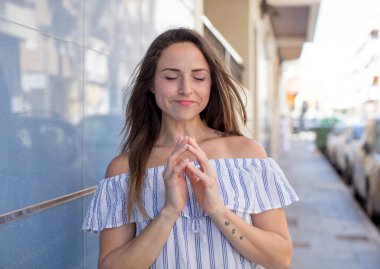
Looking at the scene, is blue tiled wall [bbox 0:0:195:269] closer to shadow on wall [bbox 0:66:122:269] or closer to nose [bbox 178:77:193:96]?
shadow on wall [bbox 0:66:122:269]

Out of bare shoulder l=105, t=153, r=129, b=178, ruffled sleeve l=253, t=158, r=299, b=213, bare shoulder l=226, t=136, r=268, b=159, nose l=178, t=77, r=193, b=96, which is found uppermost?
nose l=178, t=77, r=193, b=96

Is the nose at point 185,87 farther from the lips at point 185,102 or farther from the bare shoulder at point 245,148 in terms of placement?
the bare shoulder at point 245,148

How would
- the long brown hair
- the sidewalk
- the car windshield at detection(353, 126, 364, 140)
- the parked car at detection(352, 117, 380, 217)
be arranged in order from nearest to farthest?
the long brown hair → the sidewalk → the parked car at detection(352, 117, 380, 217) → the car windshield at detection(353, 126, 364, 140)

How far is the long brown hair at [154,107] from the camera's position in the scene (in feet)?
6.14

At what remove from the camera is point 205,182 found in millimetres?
1661

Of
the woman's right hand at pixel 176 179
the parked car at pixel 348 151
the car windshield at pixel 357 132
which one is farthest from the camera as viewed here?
the car windshield at pixel 357 132

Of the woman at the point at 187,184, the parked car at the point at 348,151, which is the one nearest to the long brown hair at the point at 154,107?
the woman at the point at 187,184

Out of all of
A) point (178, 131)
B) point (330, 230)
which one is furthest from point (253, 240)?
point (330, 230)

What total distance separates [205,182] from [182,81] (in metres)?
0.37

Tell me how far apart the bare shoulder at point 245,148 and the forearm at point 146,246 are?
357mm

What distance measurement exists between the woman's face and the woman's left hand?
0.69 ft

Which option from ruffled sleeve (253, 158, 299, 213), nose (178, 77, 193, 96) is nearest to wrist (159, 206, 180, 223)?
ruffled sleeve (253, 158, 299, 213)

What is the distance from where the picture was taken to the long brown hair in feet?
6.14

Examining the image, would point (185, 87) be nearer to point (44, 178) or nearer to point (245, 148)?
point (245, 148)
